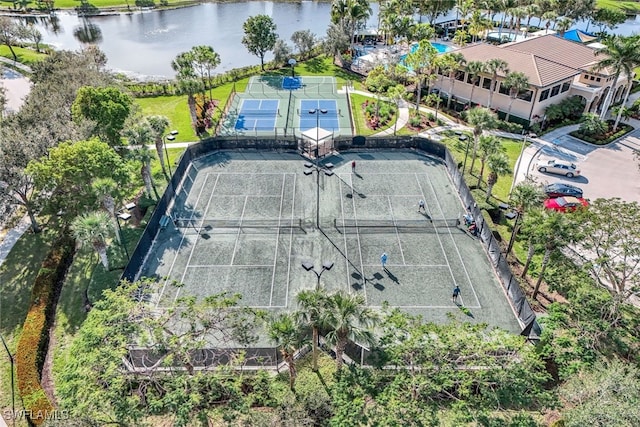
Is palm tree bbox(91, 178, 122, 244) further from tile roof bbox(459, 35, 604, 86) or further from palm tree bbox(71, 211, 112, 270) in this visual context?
tile roof bbox(459, 35, 604, 86)

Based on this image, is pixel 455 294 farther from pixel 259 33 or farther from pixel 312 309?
pixel 259 33

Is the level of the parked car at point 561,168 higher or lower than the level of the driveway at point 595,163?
higher

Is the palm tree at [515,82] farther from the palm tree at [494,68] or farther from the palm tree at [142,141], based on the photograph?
the palm tree at [142,141]


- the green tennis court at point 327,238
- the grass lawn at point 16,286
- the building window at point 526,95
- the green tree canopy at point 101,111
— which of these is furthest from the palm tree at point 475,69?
the grass lawn at point 16,286

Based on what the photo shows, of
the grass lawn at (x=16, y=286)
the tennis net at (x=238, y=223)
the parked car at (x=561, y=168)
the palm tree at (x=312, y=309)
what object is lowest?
the grass lawn at (x=16, y=286)

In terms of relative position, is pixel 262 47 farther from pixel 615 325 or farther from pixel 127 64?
pixel 615 325
